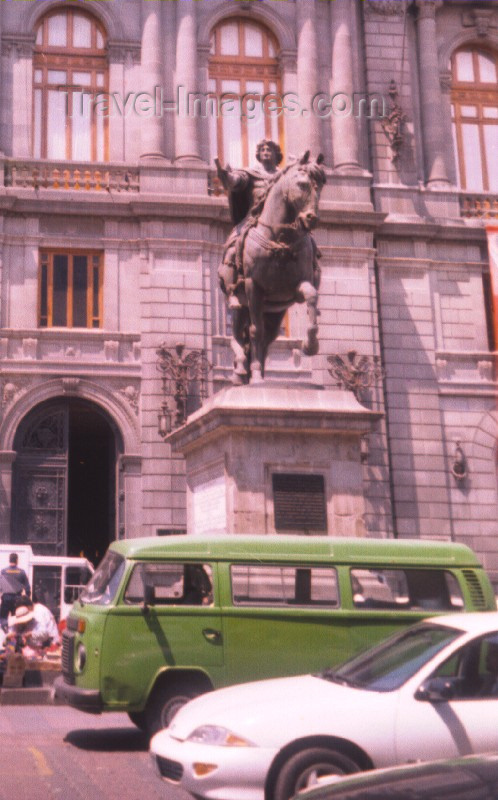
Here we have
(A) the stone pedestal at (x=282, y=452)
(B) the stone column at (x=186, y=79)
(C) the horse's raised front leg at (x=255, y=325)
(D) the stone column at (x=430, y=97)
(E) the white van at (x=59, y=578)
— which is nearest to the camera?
(A) the stone pedestal at (x=282, y=452)

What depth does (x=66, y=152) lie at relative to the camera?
26.3m

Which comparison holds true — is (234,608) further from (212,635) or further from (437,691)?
(437,691)

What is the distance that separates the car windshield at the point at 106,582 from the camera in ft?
32.6

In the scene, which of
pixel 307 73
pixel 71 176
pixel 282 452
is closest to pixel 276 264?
pixel 282 452

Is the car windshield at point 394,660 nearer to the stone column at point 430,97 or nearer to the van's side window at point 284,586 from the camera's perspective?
the van's side window at point 284,586

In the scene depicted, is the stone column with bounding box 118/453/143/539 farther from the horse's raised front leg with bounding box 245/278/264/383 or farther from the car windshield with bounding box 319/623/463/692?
the car windshield with bounding box 319/623/463/692

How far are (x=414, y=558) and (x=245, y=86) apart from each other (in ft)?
65.9

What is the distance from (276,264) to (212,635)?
20.8ft

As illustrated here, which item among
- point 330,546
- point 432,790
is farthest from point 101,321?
point 432,790

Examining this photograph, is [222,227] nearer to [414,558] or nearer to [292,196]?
[292,196]

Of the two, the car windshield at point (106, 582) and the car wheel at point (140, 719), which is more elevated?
the car windshield at point (106, 582)

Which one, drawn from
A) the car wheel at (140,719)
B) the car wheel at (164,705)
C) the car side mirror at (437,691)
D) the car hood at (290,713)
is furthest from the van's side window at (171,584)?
the car side mirror at (437,691)

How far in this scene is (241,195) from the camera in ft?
50.5

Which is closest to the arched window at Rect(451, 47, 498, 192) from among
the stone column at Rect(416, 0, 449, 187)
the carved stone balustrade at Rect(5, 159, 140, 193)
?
the stone column at Rect(416, 0, 449, 187)
